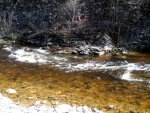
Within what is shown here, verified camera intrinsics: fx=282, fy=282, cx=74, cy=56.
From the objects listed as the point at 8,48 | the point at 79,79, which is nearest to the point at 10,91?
the point at 79,79

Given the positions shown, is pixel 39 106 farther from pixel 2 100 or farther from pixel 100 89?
pixel 100 89

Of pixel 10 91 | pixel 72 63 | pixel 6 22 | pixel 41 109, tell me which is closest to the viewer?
pixel 41 109

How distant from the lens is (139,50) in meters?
16.7

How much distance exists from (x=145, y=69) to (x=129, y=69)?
28.1 inches

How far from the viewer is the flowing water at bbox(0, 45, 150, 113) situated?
9141 mm

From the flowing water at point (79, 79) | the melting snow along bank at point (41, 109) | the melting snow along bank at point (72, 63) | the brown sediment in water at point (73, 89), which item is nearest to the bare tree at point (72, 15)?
the melting snow along bank at point (72, 63)

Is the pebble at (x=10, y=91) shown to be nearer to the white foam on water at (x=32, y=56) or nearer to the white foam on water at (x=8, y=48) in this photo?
the white foam on water at (x=32, y=56)

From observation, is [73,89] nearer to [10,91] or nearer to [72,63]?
[10,91]

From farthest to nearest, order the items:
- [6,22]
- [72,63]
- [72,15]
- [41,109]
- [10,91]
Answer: [6,22], [72,15], [72,63], [10,91], [41,109]

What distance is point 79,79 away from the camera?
11430 mm

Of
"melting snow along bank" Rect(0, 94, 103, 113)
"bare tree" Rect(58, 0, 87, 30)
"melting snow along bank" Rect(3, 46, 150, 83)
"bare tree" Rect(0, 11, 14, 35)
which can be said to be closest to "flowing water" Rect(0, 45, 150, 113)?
"melting snow along bank" Rect(3, 46, 150, 83)

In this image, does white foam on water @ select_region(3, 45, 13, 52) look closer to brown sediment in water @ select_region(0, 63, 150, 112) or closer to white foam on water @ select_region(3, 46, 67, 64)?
white foam on water @ select_region(3, 46, 67, 64)

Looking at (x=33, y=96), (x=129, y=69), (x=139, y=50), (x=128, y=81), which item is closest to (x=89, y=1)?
(x=139, y=50)

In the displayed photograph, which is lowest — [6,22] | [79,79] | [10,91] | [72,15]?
[79,79]
